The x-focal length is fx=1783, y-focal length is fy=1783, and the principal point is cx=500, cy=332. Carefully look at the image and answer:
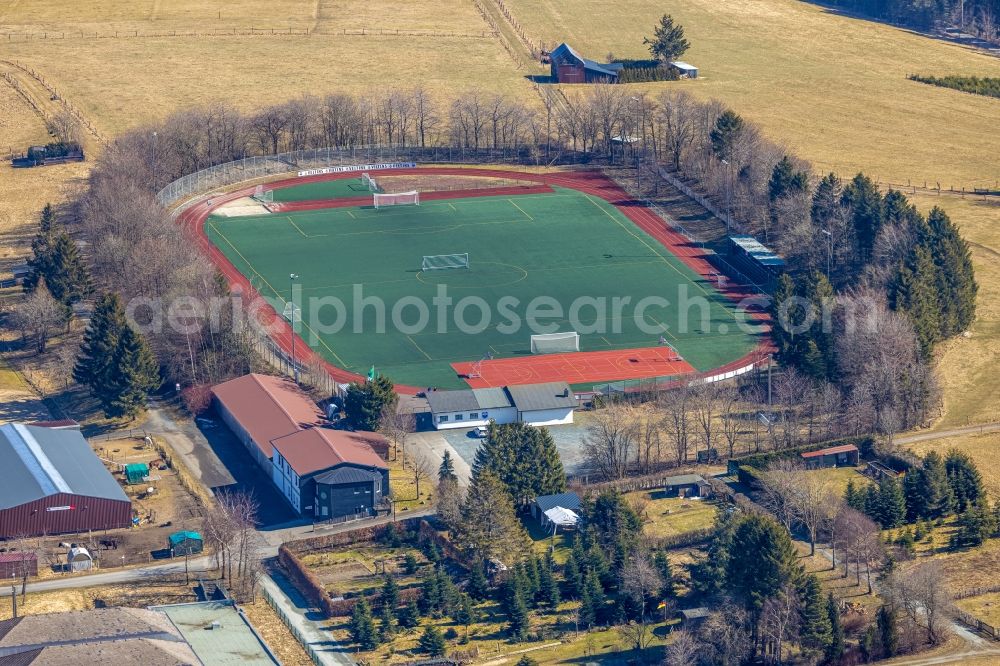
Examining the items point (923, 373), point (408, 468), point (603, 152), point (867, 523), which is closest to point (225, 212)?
point (603, 152)

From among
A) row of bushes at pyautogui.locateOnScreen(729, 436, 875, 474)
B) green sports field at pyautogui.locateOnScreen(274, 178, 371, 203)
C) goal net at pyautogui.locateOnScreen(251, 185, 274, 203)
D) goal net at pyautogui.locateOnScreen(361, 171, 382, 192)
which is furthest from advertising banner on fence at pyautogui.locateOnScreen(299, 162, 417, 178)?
row of bushes at pyautogui.locateOnScreen(729, 436, 875, 474)

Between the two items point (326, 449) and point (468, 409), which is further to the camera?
point (468, 409)

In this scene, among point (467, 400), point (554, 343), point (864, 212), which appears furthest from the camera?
point (864, 212)

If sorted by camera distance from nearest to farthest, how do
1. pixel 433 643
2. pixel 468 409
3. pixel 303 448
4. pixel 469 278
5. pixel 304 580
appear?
pixel 433 643, pixel 304 580, pixel 303 448, pixel 468 409, pixel 469 278

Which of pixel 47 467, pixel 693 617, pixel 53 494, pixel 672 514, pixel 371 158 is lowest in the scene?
pixel 693 617

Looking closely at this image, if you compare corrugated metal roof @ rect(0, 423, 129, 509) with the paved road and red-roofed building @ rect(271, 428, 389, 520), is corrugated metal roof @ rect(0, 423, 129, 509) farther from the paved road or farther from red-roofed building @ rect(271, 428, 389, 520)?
the paved road

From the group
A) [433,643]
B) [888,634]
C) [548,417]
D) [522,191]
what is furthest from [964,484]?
[522,191]

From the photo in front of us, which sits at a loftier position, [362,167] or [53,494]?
[362,167]

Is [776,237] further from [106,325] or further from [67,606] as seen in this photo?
[67,606]

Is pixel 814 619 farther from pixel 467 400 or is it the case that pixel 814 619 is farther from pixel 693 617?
pixel 467 400
